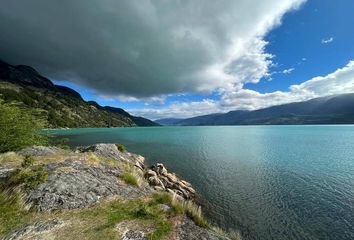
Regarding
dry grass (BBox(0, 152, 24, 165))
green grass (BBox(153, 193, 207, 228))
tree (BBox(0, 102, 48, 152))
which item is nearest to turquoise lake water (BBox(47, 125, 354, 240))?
green grass (BBox(153, 193, 207, 228))

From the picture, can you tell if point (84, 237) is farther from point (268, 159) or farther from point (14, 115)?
point (268, 159)

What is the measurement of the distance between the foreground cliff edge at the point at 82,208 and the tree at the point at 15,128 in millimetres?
7461

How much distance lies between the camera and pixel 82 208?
12680 mm

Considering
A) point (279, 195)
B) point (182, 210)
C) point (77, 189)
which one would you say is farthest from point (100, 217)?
point (279, 195)

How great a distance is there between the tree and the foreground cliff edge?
7.46 meters

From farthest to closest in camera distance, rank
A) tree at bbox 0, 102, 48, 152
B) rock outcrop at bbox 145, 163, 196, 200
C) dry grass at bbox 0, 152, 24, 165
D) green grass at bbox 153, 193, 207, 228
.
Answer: rock outcrop at bbox 145, 163, 196, 200 → tree at bbox 0, 102, 48, 152 → dry grass at bbox 0, 152, 24, 165 → green grass at bbox 153, 193, 207, 228

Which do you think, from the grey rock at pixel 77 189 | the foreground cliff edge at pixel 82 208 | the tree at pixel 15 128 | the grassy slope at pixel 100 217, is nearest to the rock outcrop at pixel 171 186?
the grey rock at pixel 77 189

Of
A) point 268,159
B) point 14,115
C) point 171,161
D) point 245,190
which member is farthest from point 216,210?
point 268,159

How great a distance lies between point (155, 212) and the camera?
13141 mm

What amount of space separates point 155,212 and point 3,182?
1028 cm

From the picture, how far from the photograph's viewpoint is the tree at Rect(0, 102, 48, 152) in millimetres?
23594

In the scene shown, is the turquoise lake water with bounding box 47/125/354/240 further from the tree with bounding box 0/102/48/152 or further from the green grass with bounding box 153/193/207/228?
the tree with bounding box 0/102/48/152

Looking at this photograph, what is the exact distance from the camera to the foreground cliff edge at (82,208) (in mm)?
10414

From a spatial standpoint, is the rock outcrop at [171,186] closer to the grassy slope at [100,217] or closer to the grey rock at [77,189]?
the grey rock at [77,189]
